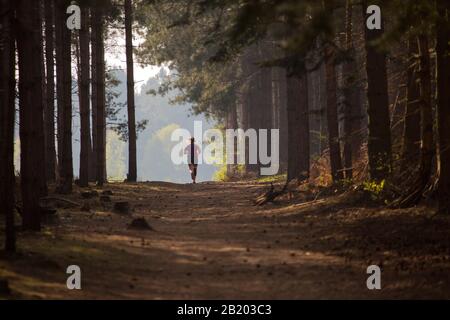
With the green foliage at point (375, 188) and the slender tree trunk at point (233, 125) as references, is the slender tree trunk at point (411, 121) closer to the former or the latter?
the green foliage at point (375, 188)

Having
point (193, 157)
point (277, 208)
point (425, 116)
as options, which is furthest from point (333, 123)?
point (193, 157)

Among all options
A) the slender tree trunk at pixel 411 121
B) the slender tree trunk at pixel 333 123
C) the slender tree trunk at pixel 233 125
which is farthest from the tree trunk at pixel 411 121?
the slender tree trunk at pixel 233 125

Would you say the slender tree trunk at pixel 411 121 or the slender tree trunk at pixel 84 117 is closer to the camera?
the slender tree trunk at pixel 411 121

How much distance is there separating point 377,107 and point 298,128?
30.3 feet

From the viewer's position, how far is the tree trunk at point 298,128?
2461 cm

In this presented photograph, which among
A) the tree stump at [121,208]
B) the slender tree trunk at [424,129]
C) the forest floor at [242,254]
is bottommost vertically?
the forest floor at [242,254]

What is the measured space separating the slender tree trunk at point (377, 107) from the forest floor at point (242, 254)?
1.10m

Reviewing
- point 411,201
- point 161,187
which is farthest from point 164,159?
point 411,201

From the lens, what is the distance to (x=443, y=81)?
12.7 metres

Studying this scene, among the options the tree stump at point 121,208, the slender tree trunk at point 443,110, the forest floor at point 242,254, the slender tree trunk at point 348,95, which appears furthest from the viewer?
the tree stump at point 121,208

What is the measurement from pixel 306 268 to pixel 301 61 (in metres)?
3.58

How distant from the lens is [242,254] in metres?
11.4

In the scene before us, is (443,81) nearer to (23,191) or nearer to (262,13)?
(262,13)

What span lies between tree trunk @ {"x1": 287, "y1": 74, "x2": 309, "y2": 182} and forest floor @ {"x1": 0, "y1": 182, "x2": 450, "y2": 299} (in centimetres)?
748
